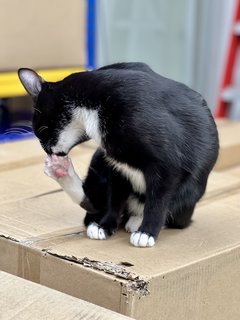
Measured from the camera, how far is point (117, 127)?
0.95 meters

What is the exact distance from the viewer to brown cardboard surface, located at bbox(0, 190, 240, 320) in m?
0.88

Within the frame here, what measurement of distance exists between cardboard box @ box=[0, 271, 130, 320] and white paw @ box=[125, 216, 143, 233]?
0.80 feet

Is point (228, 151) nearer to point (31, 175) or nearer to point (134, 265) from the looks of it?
point (31, 175)

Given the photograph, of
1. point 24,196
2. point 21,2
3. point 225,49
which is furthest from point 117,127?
point 225,49

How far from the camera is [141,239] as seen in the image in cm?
99

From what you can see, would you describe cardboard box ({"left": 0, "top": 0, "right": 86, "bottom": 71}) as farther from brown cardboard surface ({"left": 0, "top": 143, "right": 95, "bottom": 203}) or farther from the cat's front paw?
the cat's front paw

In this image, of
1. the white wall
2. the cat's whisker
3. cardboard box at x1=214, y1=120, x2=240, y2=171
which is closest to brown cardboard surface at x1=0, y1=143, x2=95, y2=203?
the cat's whisker

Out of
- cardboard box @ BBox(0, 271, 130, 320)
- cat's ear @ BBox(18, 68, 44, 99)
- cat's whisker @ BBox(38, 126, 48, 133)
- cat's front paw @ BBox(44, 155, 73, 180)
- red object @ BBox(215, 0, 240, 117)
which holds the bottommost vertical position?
red object @ BBox(215, 0, 240, 117)

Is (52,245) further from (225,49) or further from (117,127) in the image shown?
(225,49)

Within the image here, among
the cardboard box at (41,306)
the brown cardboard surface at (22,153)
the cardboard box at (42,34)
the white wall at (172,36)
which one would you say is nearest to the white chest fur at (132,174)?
the cardboard box at (41,306)

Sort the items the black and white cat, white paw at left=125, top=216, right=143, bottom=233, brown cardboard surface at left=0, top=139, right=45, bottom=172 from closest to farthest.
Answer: the black and white cat → white paw at left=125, top=216, right=143, bottom=233 → brown cardboard surface at left=0, top=139, right=45, bottom=172

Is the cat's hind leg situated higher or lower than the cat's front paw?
lower

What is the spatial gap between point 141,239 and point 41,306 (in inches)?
8.7

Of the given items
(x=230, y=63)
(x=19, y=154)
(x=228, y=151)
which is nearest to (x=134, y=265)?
(x=19, y=154)
